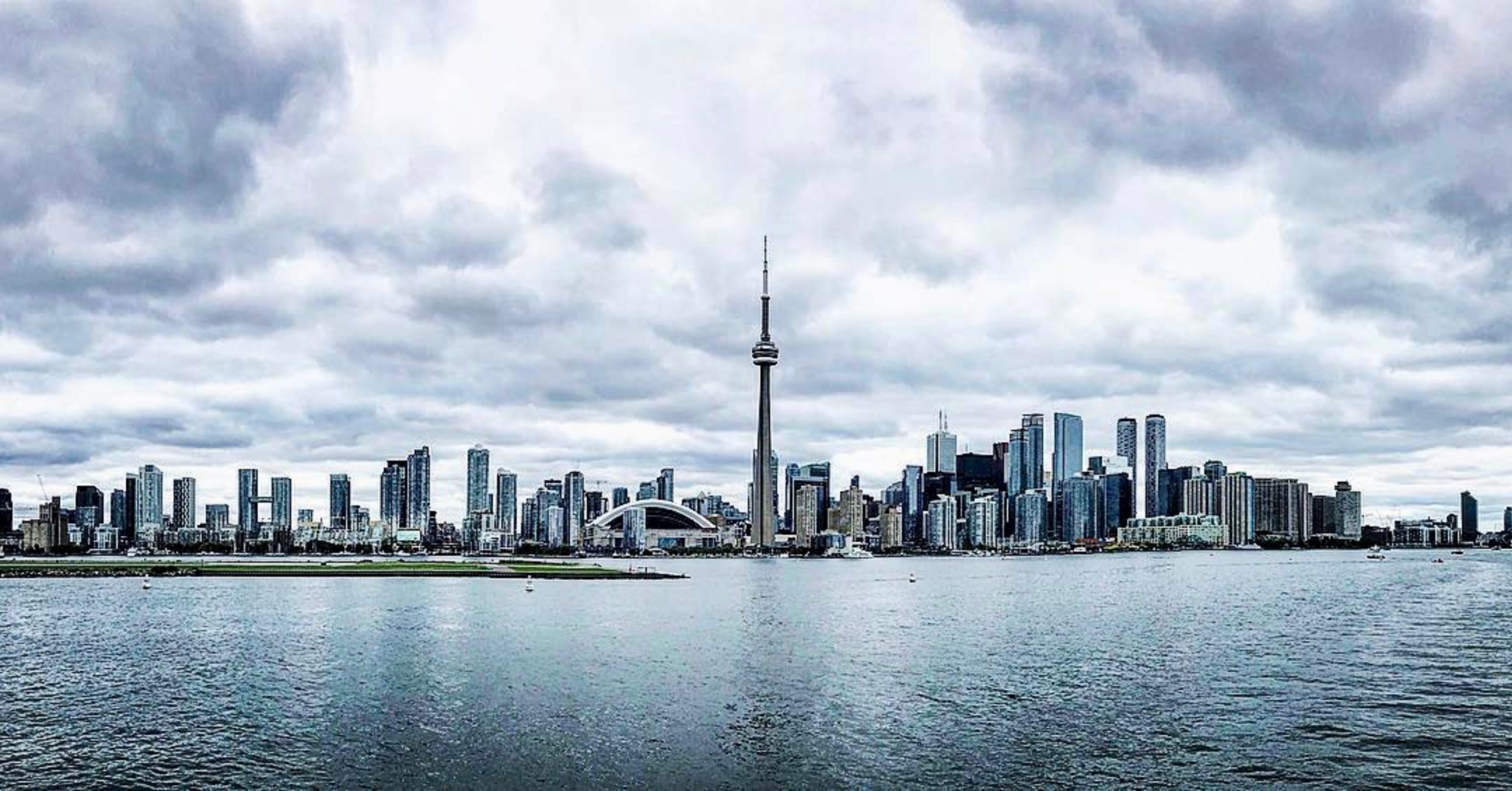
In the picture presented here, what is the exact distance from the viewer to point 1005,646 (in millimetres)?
90062

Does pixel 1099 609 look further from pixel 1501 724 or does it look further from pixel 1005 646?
pixel 1501 724

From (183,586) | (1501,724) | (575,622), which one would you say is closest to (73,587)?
(183,586)

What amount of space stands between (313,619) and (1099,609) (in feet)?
275

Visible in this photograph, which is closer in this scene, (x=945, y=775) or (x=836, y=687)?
(x=945, y=775)

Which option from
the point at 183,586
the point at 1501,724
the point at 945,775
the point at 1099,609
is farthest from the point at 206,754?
the point at 183,586

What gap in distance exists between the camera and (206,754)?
49719mm

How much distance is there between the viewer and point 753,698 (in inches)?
2520

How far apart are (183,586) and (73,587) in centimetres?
1538

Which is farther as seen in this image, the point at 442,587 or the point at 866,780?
the point at 442,587

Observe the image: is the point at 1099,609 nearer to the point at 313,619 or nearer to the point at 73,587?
the point at 313,619

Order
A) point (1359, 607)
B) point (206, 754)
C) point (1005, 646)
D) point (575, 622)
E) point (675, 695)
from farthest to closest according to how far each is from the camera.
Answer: point (1359, 607) → point (575, 622) → point (1005, 646) → point (675, 695) → point (206, 754)

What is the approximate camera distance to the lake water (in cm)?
4700

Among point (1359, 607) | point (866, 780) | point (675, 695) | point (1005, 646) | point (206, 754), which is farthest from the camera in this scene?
point (1359, 607)

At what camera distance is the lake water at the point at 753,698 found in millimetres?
47000
